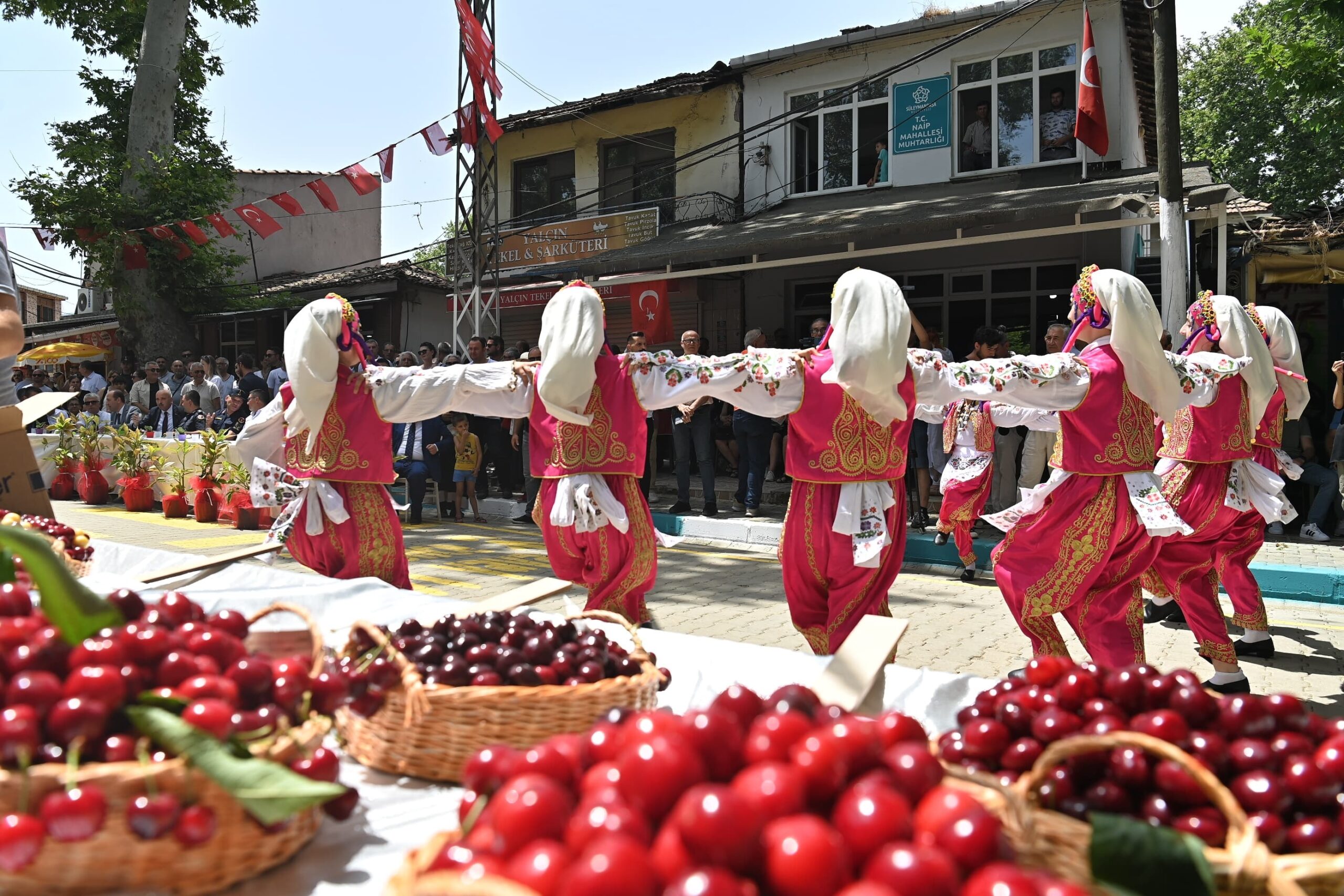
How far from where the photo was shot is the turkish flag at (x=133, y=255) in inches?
663

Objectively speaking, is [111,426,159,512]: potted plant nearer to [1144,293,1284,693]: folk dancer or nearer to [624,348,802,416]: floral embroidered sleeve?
[624,348,802,416]: floral embroidered sleeve

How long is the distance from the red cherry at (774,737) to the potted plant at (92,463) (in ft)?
43.8

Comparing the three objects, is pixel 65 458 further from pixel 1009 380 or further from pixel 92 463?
pixel 1009 380

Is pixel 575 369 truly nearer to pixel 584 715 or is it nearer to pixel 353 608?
pixel 353 608

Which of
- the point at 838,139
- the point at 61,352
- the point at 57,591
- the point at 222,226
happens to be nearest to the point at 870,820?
the point at 57,591

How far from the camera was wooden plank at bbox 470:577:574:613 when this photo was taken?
2.66 metres

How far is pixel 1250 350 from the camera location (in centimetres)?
471

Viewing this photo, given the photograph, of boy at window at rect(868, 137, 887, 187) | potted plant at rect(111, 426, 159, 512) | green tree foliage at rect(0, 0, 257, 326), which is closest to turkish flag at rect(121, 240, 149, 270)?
green tree foliage at rect(0, 0, 257, 326)

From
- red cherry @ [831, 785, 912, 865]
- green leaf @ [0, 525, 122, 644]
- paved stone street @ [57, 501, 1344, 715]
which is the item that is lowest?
paved stone street @ [57, 501, 1344, 715]

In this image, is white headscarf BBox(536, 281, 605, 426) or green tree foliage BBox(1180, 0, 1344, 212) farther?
green tree foliage BBox(1180, 0, 1344, 212)

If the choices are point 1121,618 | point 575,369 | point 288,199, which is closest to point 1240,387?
point 1121,618

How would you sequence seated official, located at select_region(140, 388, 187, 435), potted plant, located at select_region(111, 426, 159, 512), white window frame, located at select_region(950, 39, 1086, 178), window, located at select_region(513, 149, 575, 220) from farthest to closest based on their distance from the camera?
window, located at select_region(513, 149, 575, 220) < seated official, located at select_region(140, 388, 187, 435) < white window frame, located at select_region(950, 39, 1086, 178) < potted plant, located at select_region(111, 426, 159, 512)

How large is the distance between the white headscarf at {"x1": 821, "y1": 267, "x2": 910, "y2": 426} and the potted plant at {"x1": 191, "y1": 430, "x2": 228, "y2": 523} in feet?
29.1

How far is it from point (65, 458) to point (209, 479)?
371 centimetres
